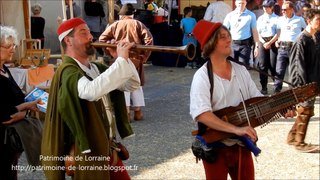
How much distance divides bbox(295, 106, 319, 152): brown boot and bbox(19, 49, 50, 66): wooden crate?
401 centimetres

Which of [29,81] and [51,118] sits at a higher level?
[51,118]

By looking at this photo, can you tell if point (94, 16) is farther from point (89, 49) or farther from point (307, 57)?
point (89, 49)

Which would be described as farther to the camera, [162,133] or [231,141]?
[162,133]

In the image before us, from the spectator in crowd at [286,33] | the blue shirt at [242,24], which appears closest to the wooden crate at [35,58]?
the blue shirt at [242,24]

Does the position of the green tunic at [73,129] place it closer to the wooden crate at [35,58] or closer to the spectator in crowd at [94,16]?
the wooden crate at [35,58]

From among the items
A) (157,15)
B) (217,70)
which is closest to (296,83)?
(217,70)

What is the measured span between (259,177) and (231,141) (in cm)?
199

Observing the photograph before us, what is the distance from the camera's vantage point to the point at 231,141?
3.61m

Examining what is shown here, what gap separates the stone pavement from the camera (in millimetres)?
5582

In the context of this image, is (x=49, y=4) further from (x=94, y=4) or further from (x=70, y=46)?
(x=70, y=46)

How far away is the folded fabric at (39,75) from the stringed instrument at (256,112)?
4.66 m

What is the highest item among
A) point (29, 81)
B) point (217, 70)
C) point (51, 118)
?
point (217, 70)

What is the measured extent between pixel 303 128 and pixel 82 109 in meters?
3.88

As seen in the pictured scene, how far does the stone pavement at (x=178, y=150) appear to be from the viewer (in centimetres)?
558
